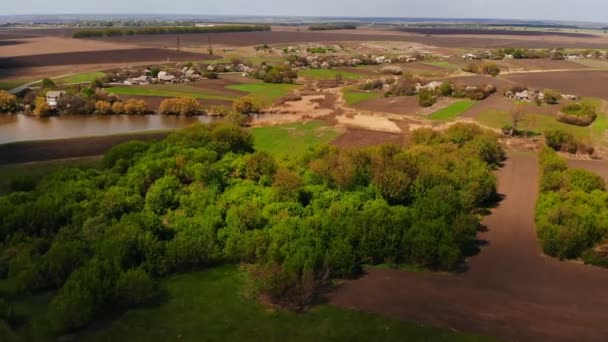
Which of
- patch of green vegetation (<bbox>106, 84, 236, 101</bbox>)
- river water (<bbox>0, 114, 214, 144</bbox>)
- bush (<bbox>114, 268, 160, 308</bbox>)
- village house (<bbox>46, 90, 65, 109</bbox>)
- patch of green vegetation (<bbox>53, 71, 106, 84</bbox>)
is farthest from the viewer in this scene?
patch of green vegetation (<bbox>53, 71, 106, 84</bbox>)

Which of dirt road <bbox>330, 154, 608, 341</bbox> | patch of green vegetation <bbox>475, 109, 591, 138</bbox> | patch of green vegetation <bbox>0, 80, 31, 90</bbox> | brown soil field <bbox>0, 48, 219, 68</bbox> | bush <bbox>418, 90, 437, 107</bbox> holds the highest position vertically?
brown soil field <bbox>0, 48, 219, 68</bbox>

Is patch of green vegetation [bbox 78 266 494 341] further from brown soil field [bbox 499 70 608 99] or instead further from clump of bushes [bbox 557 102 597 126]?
brown soil field [bbox 499 70 608 99]

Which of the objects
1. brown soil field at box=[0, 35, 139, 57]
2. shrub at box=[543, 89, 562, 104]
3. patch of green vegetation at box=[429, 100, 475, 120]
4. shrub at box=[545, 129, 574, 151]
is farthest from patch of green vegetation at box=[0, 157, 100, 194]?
brown soil field at box=[0, 35, 139, 57]

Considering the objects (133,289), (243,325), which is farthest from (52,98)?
(243,325)

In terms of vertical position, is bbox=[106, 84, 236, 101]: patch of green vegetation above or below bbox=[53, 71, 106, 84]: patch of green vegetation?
below

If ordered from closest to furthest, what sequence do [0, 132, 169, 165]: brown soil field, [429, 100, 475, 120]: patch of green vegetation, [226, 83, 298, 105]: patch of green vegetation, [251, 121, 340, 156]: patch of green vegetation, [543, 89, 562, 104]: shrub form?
[0, 132, 169, 165]: brown soil field
[251, 121, 340, 156]: patch of green vegetation
[429, 100, 475, 120]: patch of green vegetation
[543, 89, 562, 104]: shrub
[226, 83, 298, 105]: patch of green vegetation

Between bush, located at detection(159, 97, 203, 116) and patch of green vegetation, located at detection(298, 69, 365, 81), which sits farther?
patch of green vegetation, located at detection(298, 69, 365, 81)

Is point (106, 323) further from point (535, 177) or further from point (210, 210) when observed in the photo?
point (535, 177)
